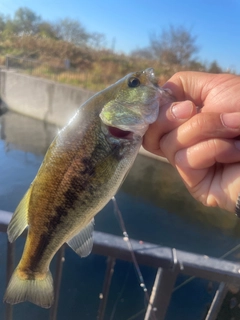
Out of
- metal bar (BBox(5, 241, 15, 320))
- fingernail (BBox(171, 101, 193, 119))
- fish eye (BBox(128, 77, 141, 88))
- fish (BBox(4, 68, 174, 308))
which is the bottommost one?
metal bar (BBox(5, 241, 15, 320))

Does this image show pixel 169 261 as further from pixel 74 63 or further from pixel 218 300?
pixel 74 63

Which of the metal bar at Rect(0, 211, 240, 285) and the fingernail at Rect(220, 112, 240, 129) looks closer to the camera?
the fingernail at Rect(220, 112, 240, 129)

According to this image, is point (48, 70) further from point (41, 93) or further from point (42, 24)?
point (42, 24)

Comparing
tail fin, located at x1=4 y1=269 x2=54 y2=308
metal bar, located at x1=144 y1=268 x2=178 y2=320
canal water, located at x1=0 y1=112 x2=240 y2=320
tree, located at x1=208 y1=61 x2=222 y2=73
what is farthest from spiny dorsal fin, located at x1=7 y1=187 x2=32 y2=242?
tree, located at x1=208 y1=61 x2=222 y2=73

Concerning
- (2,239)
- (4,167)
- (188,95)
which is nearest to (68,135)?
(188,95)

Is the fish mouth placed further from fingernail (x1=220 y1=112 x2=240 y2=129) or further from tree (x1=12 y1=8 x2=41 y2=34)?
tree (x1=12 y1=8 x2=41 y2=34)

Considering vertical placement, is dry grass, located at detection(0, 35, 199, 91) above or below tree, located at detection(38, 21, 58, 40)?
below
